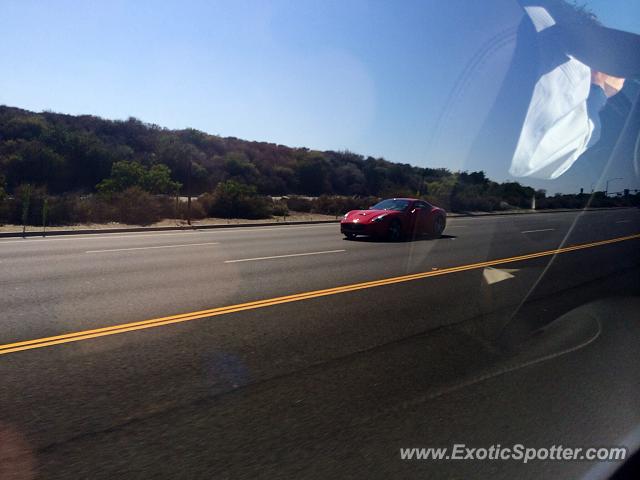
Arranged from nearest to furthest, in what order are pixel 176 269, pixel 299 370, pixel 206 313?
pixel 299 370, pixel 206 313, pixel 176 269

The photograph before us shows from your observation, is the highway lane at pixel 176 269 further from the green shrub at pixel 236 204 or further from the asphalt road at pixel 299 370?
the green shrub at pixel 236 204

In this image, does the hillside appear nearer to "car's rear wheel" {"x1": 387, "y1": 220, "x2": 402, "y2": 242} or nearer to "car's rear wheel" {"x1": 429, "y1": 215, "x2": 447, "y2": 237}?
"car's rear wheel" {"x1": 387, "y1": 220, "x2": 402, "y2": 242}

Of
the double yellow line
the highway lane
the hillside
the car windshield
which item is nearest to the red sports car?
the car windshield

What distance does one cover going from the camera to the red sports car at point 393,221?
18.6 m

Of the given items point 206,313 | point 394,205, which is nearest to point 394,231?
point 394,205

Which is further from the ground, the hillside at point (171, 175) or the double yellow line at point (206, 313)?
the hillside at point (171, 175)

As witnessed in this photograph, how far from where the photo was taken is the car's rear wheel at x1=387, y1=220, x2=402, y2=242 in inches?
739

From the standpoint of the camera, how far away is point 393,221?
18.8m

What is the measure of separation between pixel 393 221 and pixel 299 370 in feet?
45.5

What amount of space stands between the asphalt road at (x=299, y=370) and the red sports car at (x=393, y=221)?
24.6ft

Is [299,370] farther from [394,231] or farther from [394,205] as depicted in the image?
[394,205]

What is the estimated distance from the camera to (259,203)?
33750mm

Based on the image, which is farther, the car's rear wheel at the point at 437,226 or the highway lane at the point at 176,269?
the car's rear wheel at the point at 437,226

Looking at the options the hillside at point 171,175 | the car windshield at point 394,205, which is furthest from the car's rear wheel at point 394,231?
the hillside at point 171,175
